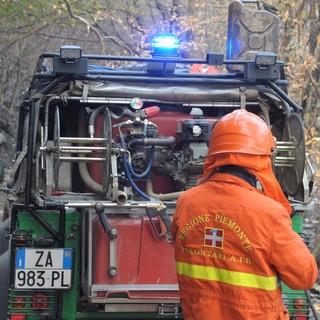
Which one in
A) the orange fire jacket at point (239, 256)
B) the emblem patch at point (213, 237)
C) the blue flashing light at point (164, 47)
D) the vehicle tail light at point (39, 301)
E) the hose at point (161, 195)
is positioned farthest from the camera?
the blue flashing light at point (164, 47)

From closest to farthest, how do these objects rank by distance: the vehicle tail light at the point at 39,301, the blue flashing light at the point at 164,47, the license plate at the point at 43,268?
the license plate at the point at 43,268
the vehicle tail light at the point at 39,301
the blue flashing light at the point at 164,47

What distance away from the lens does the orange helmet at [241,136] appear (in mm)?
3492

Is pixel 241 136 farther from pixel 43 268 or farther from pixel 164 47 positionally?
pixel 164 47

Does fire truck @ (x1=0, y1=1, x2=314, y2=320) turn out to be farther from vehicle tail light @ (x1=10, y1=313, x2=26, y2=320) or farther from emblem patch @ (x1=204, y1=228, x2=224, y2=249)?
emblem patch @ (x1=204, y1=228, x2=224, y2=249)

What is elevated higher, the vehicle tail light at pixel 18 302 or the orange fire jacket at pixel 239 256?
the orange fire jacket at pixel 239 256

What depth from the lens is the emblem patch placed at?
3.45m

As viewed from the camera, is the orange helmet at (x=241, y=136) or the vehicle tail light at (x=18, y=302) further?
the vehicle tail light at (x=18, y=302)

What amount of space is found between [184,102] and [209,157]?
6.62ft

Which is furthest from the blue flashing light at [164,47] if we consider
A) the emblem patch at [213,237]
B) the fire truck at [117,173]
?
the emblem patch at [213,237]

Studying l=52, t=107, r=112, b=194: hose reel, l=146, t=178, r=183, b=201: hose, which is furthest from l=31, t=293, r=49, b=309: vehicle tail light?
l=146, t=178, r=183, b=201: hose

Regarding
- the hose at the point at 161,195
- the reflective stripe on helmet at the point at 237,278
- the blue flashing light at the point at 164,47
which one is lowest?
the reflective stripe on helmet at the point at 237,278

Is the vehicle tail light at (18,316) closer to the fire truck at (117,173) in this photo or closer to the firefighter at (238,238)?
the fire truck at (117,173)

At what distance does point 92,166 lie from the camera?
5.66 metres

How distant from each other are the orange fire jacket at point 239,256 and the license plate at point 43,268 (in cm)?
164
